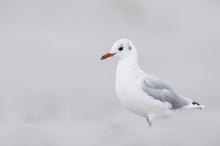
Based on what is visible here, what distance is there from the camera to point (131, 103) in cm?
428

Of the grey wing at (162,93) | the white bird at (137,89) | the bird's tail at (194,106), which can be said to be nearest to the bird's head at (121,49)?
the white bird at (137,89)

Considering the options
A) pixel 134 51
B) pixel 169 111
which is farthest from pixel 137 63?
pixel 169 111

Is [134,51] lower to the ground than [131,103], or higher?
higher

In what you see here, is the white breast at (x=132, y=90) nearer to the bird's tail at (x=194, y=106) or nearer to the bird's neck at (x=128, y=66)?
the bird's neck at (x=128, y=66)

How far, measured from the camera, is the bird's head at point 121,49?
Result: 13.9 ft

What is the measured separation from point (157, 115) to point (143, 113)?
0.09 metres

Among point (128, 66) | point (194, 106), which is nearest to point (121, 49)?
point (128, 66)

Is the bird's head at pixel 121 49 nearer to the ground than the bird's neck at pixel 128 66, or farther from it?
farther from it

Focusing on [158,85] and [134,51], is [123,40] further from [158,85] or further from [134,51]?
[158,85]

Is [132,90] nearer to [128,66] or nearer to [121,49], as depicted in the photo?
[128,66]

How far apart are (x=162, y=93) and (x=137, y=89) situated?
0.64ft

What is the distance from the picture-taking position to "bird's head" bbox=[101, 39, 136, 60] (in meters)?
4.24

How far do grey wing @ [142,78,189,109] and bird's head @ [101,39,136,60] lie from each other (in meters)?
Answer: 0.21

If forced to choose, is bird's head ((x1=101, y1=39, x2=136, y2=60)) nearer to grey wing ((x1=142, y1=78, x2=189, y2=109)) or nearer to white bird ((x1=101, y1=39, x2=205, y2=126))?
white bird ((x1=101, y1=39, x2=205, y2=126))
